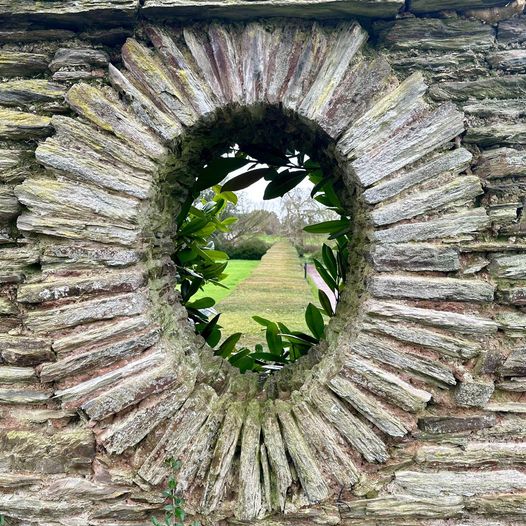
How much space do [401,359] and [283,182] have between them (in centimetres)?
128

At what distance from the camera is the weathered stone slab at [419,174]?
1669 mm

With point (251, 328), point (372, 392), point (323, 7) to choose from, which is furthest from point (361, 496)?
point (251, 328)

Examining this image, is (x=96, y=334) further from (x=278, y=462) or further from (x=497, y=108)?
(x=497, y=108)

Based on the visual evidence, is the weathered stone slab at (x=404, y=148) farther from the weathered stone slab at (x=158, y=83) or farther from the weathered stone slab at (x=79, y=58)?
the weathered stone slab at (x=79, y=58)

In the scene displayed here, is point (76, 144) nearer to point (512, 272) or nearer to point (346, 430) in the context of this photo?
point (346, 430)

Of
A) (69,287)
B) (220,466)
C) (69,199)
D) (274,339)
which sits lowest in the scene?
(220,466)

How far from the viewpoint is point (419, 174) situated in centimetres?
167

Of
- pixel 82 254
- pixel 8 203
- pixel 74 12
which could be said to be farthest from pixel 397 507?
pixel 74 12

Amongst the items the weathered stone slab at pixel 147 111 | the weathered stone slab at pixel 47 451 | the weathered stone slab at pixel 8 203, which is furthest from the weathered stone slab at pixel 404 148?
the weathered stone slab at pixel 47 451

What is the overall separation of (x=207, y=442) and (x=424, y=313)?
985mm

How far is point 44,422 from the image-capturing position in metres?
1.69

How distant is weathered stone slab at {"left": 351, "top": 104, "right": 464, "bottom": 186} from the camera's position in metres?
1.67

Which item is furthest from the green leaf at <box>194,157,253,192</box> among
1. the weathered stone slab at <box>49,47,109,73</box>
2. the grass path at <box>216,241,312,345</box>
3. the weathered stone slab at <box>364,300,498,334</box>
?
the grass path at <box>216,241,312,345</box>

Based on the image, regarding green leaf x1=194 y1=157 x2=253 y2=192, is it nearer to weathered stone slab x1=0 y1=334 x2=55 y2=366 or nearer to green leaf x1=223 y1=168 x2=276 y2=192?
green leaf x1=223 y1=168 x2=276 y2=192
